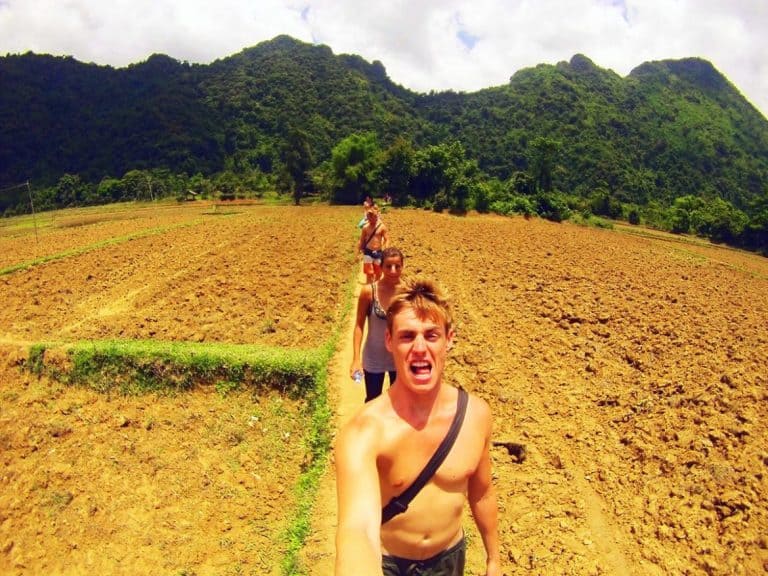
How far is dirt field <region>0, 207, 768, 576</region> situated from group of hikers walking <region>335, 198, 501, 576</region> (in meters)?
2.72

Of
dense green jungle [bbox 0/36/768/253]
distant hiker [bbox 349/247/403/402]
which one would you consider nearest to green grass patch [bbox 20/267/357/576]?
distant hiker [bbox 349/247/403/402]

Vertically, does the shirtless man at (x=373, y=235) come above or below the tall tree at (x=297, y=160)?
below

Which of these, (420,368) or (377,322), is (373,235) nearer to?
(377,322)

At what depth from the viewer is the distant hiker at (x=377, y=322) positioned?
467 cm

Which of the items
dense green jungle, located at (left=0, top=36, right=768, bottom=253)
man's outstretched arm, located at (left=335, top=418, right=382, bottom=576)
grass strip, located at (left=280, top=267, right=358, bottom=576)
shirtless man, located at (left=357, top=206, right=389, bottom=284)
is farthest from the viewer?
dense green jungle, located at (left=0, top=36, right=768, bottom=253)

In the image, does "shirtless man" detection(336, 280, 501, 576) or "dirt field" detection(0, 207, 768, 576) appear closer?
"shirtless man" detection(336, 280, 501, 576)

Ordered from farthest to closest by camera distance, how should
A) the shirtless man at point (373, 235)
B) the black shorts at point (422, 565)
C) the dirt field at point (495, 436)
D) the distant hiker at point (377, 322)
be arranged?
the shirtless man at point (373, 235) < the dirt field at point (495, 436) < the distant hiker at point (377, 322) < the black shorts at point (422, 565)

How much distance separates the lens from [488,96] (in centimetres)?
10400

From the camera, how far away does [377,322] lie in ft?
15.6

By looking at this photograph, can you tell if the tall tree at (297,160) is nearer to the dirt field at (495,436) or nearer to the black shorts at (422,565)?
the dirt field at (495,436)

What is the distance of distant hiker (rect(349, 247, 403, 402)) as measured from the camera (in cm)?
467

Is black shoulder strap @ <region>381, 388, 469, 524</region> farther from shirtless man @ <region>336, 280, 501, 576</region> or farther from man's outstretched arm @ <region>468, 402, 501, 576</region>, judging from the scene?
man's outstretched arm @ <region>468, 402, 501, 576</region>

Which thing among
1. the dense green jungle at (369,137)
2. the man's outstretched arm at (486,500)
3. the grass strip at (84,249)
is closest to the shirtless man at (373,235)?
the man's outstretched arm at (486,500)

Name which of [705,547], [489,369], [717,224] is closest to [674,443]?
[705,547]
